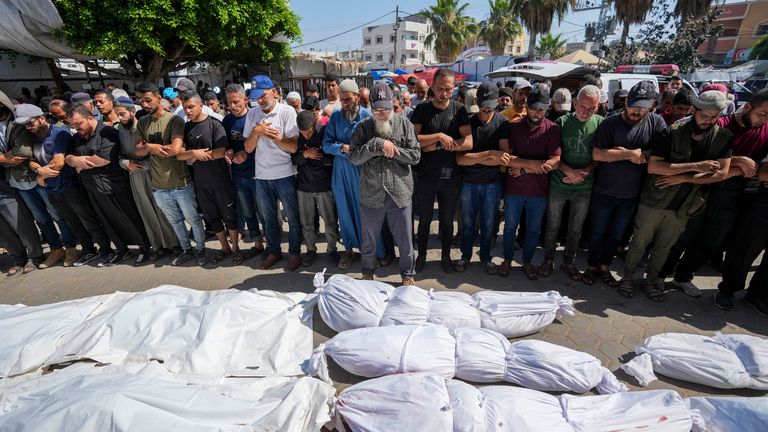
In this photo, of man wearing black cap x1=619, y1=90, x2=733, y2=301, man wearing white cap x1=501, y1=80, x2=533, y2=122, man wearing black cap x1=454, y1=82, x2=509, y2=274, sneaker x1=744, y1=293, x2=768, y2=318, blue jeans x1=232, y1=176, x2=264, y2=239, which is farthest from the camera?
man wearing white cap x1=501, y1=80, x2=533, y2=122

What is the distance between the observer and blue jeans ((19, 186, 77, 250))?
4.63 metres

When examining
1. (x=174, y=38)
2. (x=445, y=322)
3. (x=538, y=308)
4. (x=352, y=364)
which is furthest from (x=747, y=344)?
(x=174, y=38)

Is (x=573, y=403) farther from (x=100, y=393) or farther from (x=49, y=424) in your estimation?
(x=49, y=424)

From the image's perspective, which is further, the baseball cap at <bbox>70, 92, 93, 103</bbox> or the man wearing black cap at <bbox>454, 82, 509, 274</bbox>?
the baseball cap at <bbox>70, 92, 93, 103</bbox>

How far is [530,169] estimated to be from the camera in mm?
3557

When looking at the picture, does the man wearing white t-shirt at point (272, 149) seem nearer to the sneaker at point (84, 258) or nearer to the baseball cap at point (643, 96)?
the sneaker at point (84, 258)

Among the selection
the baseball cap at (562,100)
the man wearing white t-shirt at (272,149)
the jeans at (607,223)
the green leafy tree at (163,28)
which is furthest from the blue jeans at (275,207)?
the green leafy tree at (163,28)

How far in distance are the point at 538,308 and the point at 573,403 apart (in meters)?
1.06

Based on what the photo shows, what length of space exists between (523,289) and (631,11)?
25.5m

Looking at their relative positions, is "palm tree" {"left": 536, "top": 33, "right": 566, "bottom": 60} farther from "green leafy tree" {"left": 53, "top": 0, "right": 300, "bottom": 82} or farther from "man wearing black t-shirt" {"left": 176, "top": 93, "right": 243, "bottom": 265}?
"man wearing black t-shirt" {"left": 176, "top": 93, "right": 243, "bottom": 265}

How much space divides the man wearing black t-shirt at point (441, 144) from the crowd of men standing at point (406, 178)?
15 millimetres

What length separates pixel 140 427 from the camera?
1752 millimetres

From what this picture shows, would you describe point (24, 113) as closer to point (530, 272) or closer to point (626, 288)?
point (530, 272)

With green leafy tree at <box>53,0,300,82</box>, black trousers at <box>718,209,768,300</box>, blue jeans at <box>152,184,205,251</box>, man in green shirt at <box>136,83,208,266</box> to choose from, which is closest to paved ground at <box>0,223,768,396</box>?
black trousers at <box>718,209,768,300</box>
